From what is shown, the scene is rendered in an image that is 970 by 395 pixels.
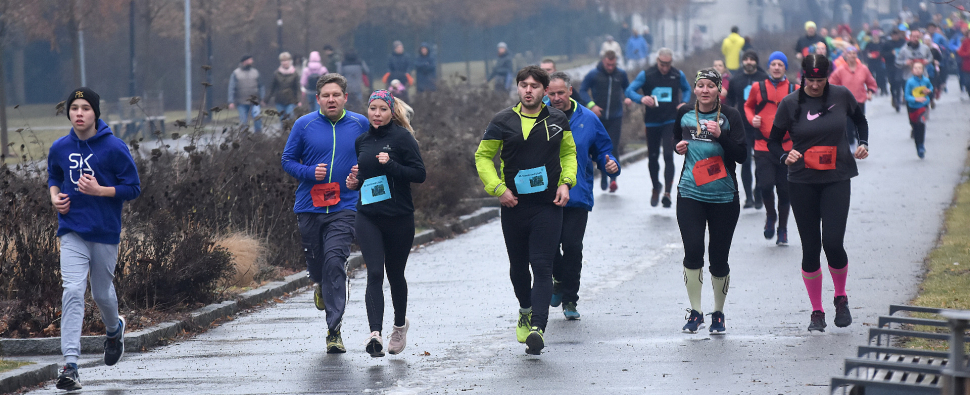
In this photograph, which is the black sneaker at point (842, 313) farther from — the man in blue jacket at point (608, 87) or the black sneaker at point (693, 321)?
the man in blue jacket at point (608, 87)

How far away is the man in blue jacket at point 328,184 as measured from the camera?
8.52 meters

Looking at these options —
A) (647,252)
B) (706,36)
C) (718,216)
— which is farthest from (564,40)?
(718,216)

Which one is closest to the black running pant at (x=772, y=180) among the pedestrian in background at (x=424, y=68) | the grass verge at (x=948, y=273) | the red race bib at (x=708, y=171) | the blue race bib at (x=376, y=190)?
the grass verge at (x=948, y=273)

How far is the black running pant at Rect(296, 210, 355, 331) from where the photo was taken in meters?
8.48

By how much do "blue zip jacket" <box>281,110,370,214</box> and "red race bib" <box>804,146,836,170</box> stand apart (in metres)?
2.88

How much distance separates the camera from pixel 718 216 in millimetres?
8680

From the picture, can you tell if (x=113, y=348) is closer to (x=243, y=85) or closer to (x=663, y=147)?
(x=663, y=147)

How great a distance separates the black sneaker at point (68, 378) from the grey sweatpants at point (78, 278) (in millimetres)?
40

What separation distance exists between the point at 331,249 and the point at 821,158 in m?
3.17

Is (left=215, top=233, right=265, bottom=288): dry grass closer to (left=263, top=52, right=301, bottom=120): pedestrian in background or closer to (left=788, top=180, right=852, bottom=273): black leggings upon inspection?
(left=788, top=180, right=852, bottom=273): black leggings

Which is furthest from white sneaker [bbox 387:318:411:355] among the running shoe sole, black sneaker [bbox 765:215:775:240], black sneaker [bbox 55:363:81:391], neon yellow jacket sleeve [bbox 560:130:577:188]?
black sneaker [bbox 765:215:775:240]

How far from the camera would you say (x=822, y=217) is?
28.5ft

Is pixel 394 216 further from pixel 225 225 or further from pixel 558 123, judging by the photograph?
pixel 225 225

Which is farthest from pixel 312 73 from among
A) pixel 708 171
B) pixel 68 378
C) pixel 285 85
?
pixel 68 378
